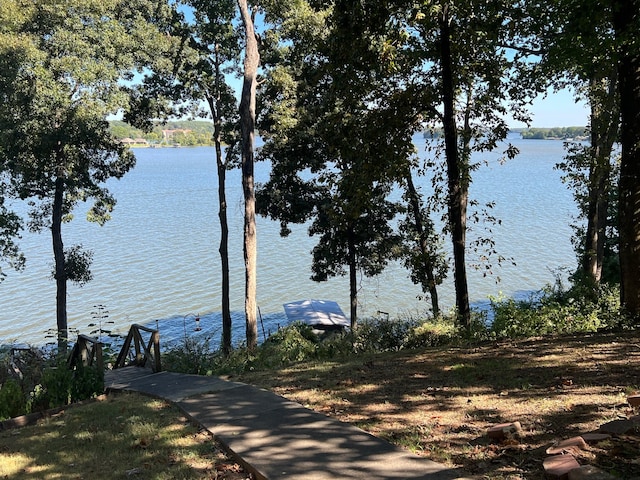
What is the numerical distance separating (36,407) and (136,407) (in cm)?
233

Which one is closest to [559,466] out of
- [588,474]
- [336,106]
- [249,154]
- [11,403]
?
[588,474]

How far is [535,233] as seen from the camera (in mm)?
37531

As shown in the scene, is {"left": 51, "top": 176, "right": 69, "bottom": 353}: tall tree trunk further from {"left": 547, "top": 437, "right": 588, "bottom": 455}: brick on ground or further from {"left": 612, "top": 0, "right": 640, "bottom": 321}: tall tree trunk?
{"left": 547, "top": 437, "right": 588, "bottom": 455}: brick on ground

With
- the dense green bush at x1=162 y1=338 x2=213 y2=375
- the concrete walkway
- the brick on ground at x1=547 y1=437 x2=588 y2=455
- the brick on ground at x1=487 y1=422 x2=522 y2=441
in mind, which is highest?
the brick on ground at x1=547 y1=437 x2=588 y2=455

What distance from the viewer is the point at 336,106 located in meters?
13.9

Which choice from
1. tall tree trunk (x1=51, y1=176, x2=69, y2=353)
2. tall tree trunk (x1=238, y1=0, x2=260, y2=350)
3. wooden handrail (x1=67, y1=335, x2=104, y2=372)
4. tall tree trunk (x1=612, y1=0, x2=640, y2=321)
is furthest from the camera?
tall tree trunk (x1=51, y1=176, x2=69, y2=353)

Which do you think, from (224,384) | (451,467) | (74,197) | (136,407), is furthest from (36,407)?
(74,197)

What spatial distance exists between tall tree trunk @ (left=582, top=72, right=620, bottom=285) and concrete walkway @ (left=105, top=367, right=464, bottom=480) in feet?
28.3

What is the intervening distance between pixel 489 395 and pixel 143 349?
24.2 ft

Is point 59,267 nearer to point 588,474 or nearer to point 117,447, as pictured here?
point 117,447

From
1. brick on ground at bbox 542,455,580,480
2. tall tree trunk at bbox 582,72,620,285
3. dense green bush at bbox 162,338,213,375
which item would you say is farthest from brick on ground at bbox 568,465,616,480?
tall tree trunk at bbox 582,72,620,285

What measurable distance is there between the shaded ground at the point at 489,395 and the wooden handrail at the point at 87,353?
9.34 ft

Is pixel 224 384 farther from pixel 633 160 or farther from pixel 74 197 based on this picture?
pixel 74 197

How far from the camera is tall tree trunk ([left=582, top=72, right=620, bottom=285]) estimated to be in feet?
38.2
